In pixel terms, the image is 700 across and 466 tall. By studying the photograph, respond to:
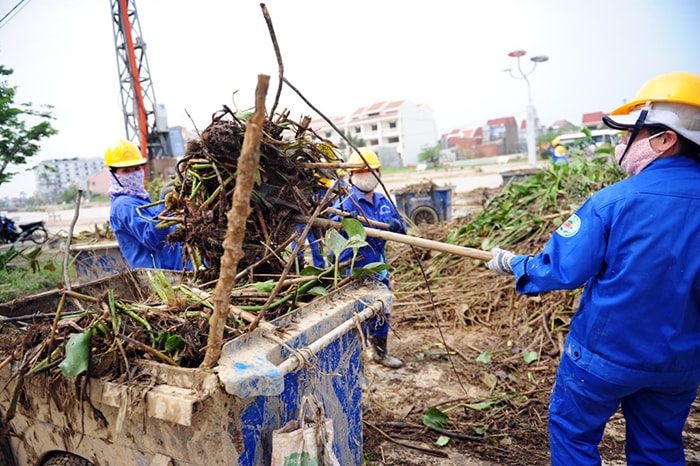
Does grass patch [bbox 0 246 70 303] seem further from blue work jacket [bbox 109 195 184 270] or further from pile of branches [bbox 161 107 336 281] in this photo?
pile of branches [bbox 161 107 336 281]

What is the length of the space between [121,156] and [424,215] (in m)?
6.67

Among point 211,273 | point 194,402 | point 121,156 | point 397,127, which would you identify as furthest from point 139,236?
point 397,127

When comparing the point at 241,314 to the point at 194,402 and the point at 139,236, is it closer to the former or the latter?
the point at 194,402

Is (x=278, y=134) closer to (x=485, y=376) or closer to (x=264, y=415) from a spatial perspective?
(x=264, y=415)

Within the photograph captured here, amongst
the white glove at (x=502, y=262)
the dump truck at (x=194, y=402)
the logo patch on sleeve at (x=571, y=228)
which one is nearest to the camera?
the dump truck at (x=194, y=402)

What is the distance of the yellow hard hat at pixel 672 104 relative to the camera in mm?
1783

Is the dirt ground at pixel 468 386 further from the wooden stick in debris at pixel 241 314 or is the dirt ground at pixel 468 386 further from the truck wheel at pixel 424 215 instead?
the truck wheel at pixel 424 215

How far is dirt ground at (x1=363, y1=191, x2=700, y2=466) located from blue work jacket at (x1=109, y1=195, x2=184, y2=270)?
192 centimetres

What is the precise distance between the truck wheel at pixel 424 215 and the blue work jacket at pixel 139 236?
6322mm

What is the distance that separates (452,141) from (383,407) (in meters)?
69.2

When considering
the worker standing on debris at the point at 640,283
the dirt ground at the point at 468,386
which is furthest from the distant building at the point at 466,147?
the worker standing on debris at the point at 640,283

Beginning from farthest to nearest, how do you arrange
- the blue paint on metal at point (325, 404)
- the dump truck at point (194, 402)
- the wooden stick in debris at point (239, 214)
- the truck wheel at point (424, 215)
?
1. the truck wheel at point (424, 215)
2. the blue paint on metal at point (325, 404)
3. the dump truck at point (194, 402)
4. the wooden stick in debris at point (239, 214)

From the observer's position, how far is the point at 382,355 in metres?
4.06

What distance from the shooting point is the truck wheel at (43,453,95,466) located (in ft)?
5.60
